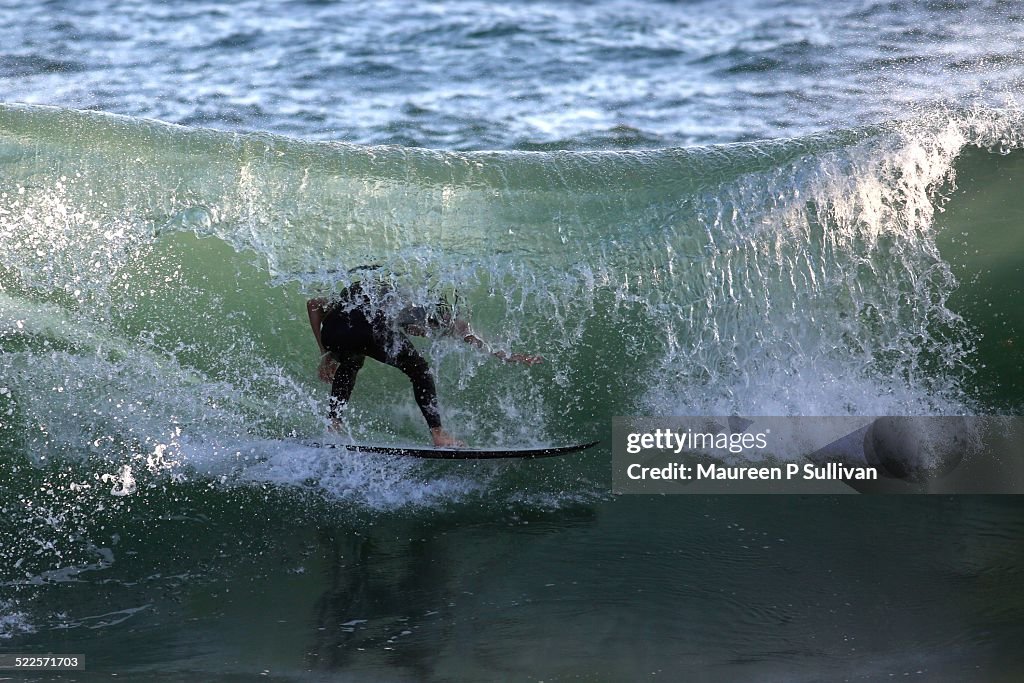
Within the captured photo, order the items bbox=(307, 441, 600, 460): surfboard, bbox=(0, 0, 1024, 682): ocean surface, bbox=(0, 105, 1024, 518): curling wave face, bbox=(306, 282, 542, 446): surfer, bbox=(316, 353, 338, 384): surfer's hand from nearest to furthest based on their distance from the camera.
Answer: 1. bbox=(0, 0, 1024, 682): ocean surface
2. bbox=(307, 441, 600, 460): surfboard
3. bbox=(306, 282, 542, 446): surfer
4. bbox=(316, 353, 338, 384): surfer's hand
5. bbox=(0, 105, 1024, 518): curling wave face

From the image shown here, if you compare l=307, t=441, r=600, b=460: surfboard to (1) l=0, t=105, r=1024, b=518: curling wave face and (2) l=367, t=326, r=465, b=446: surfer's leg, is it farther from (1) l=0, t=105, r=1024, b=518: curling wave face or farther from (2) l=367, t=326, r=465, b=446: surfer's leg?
(1) l=0, t=105, r=1024, b=518: curling wave face

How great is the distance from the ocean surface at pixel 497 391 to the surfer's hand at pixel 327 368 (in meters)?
0.27

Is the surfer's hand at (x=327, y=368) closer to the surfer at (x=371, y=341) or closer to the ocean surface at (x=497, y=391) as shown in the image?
the surfer at (x=371, y=341)

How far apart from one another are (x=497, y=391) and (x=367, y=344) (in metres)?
0.75

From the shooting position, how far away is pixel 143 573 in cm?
387

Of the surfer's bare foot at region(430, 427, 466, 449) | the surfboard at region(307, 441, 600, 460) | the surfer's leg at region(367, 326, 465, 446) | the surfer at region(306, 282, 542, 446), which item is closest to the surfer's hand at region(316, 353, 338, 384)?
the surfer at region(306, 282, 542, 446)

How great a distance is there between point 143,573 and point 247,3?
30.3ft

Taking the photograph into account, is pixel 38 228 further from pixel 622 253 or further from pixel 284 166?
pixel 622 253

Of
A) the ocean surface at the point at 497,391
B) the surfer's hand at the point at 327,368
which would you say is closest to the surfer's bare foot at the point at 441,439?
the ocean surface at the point at 497,391

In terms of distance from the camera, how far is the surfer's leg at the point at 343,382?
181 inches

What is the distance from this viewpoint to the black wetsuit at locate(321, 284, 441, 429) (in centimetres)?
452

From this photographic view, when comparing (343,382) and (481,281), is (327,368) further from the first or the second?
(481,281)

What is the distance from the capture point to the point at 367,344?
179 inches

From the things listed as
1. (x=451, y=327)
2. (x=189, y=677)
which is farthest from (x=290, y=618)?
(x=451, y=327)
